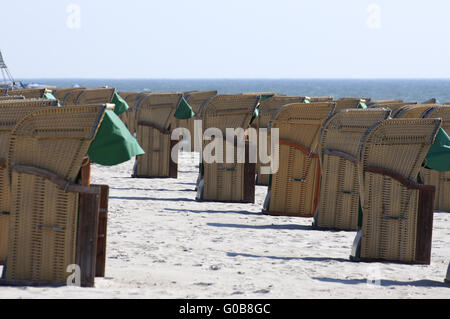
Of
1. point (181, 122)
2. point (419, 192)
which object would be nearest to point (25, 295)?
point (419, 192)

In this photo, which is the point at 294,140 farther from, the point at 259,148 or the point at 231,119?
the point at 259,148

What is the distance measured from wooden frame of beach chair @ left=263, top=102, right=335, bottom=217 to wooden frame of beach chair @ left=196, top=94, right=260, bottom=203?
1238 mm

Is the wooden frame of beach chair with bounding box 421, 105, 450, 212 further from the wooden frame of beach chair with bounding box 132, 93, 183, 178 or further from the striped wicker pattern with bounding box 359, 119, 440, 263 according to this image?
the wooden frame of beach chair with bounding box 132, 93, 183, 178

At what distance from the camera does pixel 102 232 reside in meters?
7.92

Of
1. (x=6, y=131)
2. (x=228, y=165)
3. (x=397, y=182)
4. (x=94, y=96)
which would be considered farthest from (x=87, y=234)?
(x=94, y=96)

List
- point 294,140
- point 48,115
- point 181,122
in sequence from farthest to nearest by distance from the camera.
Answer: point 181,122
point 294,140
point 48,115

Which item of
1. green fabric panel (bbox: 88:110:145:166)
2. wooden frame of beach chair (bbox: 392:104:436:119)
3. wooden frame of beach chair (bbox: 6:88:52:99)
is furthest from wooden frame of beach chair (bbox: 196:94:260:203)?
green fabric panel (bbox: 88:110:145:166)

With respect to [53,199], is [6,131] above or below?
above

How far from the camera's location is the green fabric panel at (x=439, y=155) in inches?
387

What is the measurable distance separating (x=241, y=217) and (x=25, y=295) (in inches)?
259

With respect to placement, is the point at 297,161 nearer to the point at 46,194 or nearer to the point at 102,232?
the point at 102,232

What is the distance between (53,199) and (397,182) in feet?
13.2

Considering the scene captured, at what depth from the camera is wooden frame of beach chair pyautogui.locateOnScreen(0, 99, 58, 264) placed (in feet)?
26.3
